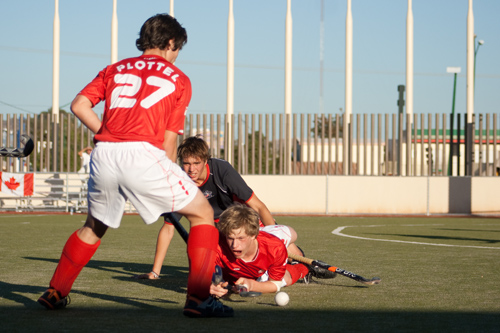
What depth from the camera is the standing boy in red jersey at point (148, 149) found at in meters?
4.61

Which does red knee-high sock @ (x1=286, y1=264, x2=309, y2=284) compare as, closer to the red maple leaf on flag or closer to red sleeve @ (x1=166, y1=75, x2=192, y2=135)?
red sleeve @ (x1=166, y1=75, x2=192, y2=135)

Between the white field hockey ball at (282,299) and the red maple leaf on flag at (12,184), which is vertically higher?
the white field hockey ball at (282,299)

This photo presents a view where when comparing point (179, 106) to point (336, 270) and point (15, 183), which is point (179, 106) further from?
point (15, 183)

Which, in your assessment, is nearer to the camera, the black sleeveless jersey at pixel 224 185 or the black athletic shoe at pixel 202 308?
the black athletic shoe at pixel 202 308

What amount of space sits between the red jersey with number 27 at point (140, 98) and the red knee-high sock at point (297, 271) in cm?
219

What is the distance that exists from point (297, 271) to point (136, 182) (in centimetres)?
251

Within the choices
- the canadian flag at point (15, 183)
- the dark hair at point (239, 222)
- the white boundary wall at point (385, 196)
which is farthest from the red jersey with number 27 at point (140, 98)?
the white boundary wall at point (385, 196)

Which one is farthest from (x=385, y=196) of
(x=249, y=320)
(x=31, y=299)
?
(x=249, y=320)

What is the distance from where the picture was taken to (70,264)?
5.07m

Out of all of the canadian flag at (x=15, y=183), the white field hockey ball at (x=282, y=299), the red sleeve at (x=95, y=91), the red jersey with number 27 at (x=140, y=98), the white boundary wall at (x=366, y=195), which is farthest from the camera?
the white boundary wall at (x=366, y=195)

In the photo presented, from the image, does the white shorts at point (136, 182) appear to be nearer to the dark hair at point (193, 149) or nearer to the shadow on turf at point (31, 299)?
the shadow on turf at point (31, 299)

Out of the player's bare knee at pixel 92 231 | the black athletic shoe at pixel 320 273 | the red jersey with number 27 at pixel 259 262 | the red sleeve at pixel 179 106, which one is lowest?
the black athletic shoe at pixel 320 273

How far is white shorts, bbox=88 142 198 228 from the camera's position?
4.57 metres

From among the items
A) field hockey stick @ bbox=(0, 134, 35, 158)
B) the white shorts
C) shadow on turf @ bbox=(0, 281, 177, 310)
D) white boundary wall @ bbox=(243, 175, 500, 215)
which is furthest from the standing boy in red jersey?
white boundary wall @ bbox=(243, 175, 500, 215)
